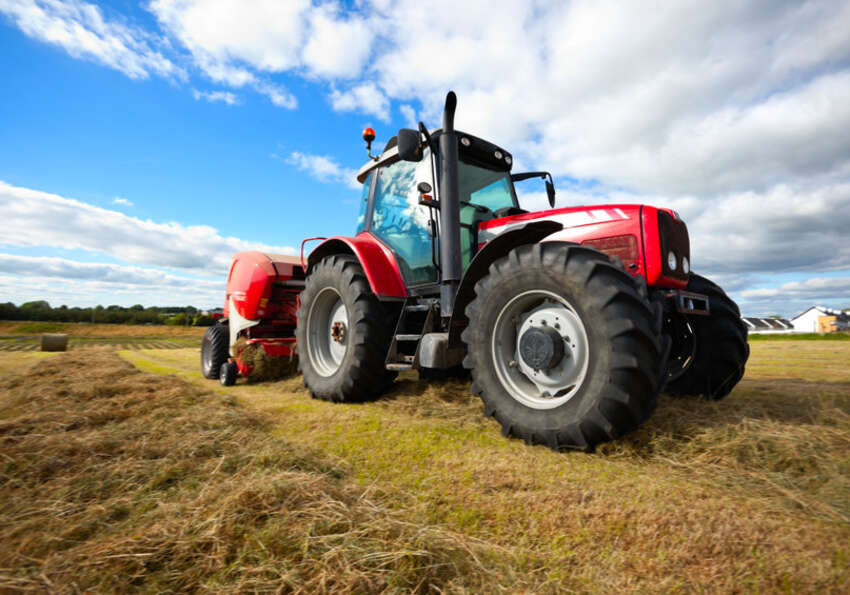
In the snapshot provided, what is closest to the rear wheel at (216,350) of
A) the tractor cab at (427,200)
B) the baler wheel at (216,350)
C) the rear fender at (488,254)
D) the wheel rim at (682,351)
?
the baler wheel at (216,350)

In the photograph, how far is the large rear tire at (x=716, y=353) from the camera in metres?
3.31

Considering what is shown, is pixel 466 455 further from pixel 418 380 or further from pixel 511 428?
pixel 418 380

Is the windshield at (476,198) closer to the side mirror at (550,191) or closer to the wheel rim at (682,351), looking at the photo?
the side mirror at (550,191)

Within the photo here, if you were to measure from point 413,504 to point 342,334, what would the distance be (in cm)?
274

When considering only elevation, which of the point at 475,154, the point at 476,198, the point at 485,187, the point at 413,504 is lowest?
the point at 413,504

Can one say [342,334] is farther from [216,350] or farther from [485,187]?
[216,350]

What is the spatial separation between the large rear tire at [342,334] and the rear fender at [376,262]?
115mm

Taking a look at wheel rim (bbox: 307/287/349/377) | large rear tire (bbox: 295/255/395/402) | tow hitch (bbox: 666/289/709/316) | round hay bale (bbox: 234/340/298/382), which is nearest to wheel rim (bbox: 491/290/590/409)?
tow hitch (bbox: 666/289/709/316)

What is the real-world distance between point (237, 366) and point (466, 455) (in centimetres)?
405

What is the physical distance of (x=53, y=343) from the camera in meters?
13.1

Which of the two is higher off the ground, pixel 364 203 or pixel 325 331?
pixel 364 203

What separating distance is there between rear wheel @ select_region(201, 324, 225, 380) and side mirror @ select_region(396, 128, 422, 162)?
4.20 m

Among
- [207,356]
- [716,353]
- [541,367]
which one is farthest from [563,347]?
[207,356]

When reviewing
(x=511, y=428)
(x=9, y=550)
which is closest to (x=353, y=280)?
(x=511, y=428)
